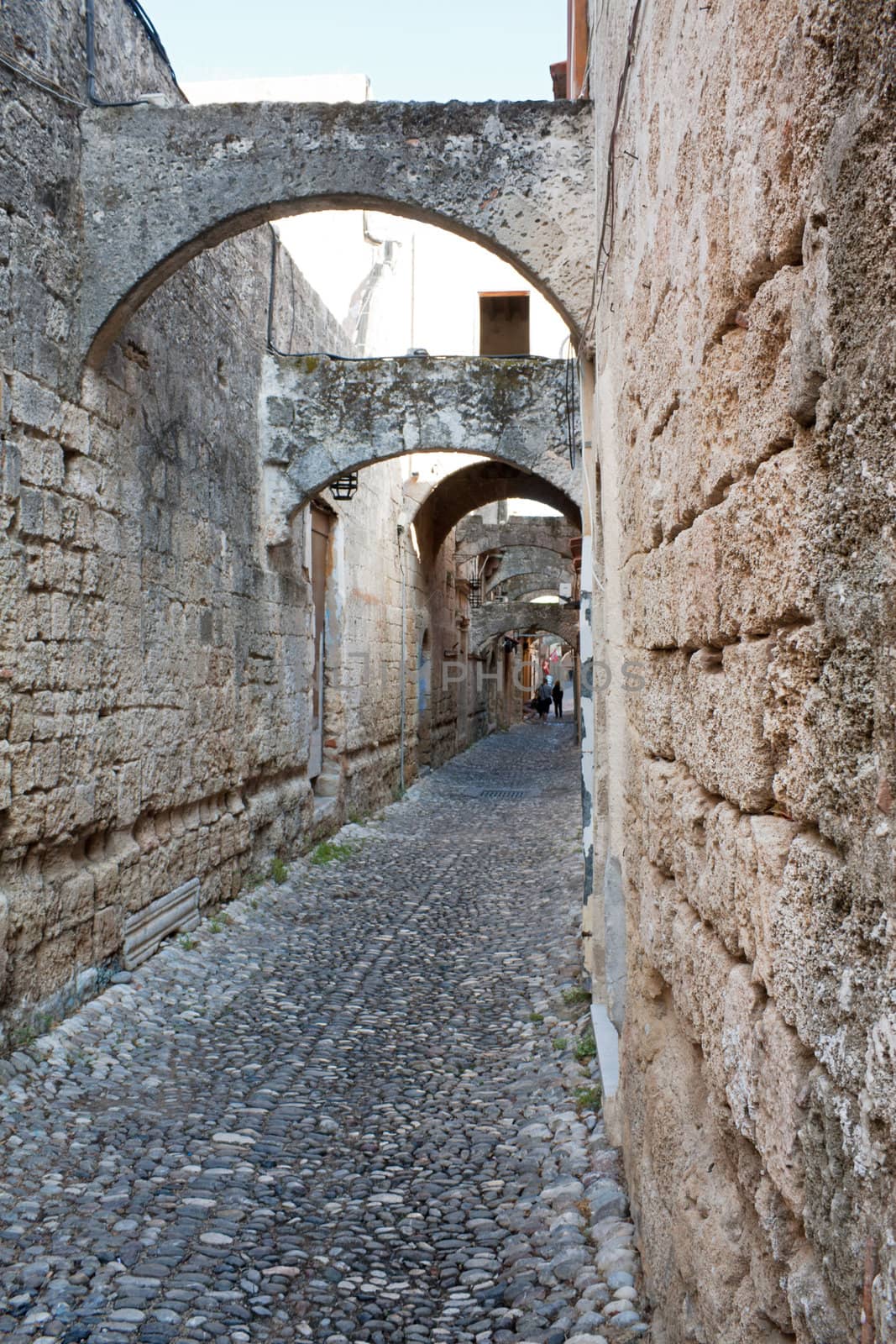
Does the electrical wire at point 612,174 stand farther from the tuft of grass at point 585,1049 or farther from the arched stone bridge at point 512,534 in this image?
the arched stone bridge at point 512,534

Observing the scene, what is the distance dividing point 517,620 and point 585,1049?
19619 mm

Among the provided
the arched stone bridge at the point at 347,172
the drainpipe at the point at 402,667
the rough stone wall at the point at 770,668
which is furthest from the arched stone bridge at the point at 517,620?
the rough stone wall at the point at 770,668

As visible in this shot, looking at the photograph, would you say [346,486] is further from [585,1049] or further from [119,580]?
[585,1049]

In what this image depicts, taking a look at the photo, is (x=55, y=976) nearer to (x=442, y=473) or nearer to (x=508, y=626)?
(x=442, y=473)

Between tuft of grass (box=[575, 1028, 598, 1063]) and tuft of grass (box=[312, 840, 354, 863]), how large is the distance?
4207 mm

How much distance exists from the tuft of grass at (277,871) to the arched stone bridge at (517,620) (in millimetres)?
14553

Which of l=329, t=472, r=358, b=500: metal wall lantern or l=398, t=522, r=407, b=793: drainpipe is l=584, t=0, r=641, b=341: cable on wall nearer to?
l=329, t=472, r=358, b=500: metal wall lantern

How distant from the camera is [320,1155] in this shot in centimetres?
310

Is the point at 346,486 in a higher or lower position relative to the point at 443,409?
lower

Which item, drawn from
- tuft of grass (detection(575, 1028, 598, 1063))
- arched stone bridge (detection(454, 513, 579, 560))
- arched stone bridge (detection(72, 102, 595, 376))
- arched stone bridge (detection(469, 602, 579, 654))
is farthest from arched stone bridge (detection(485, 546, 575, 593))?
tuft of grass (detection(575, 1028, 598, 1063))

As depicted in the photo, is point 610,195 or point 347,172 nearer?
point 610,195

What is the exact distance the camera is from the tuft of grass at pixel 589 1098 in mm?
A: 3323

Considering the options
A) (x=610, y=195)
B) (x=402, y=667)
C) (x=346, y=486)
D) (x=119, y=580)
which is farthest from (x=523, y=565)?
(x=610, y=195)

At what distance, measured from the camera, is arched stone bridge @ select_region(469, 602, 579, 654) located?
22469mm
